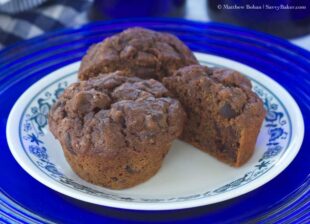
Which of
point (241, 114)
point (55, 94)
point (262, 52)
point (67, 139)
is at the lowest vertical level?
point (67, 139)

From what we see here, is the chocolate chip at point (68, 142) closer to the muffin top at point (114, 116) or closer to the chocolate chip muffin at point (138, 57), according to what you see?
the muffin top at point (114, 116)

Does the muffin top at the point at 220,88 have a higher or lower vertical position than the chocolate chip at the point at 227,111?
higher

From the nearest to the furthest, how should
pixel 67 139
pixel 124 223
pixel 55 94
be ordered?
pixel 124 223 < pixel 67 139 < pixel 55 94

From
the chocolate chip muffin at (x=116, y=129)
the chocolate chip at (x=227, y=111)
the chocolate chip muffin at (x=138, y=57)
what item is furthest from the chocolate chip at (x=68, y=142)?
the chocolate chip at (x=227, y=111)

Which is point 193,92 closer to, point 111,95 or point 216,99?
point 216,99

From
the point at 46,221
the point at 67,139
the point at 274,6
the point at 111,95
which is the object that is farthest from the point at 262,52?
the point at 46,221

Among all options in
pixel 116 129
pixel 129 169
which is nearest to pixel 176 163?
pixel 129 169
